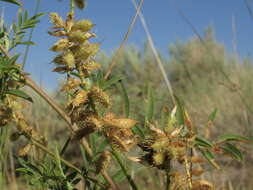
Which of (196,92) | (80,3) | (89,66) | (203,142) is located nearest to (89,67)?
(89,66)

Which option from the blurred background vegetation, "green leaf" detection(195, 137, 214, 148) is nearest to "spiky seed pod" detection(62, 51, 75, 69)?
"green leaf" detection(195, 137, 214, 148)

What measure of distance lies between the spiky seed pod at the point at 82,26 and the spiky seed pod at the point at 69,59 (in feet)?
0.14

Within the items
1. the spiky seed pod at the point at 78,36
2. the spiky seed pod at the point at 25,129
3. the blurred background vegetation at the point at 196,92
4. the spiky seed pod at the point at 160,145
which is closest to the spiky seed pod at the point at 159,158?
the spiky seed pod at the point at 160,145

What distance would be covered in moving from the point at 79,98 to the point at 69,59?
2.6 inches

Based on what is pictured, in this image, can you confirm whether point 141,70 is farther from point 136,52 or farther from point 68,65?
point 68,65

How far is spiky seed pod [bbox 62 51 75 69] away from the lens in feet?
1.68

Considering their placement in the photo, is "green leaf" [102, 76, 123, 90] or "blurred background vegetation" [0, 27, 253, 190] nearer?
"green leaf" [102, 76, 123, 90]

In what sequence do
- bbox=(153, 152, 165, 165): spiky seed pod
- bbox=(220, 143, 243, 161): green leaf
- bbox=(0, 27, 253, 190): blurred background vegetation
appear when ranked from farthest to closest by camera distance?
1. bbox=(0, 27, 253, 190): blurred background vegetation
2. bbox=(220, 143, 243, 161): green leaf
3. bbox=(153, 152, 165, 165): spiky seed pod

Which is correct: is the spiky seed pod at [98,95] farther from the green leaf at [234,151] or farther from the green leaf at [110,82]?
the green leaf at [234,151]

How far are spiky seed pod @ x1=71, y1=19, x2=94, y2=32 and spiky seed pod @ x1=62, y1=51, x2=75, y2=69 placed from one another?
43 mm

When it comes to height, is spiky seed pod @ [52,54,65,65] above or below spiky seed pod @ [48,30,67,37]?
below

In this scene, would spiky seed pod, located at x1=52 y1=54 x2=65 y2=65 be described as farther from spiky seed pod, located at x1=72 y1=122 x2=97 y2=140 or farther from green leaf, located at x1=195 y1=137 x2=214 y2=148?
green leaf, located at x1=195 y1=137 x2=214 y2=148

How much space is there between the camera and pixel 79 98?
501 millimetres

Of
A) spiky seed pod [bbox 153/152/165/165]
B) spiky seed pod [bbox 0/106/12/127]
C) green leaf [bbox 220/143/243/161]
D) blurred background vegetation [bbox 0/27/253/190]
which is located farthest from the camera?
blurred background vegetation [bbox 0/27/253/190]
